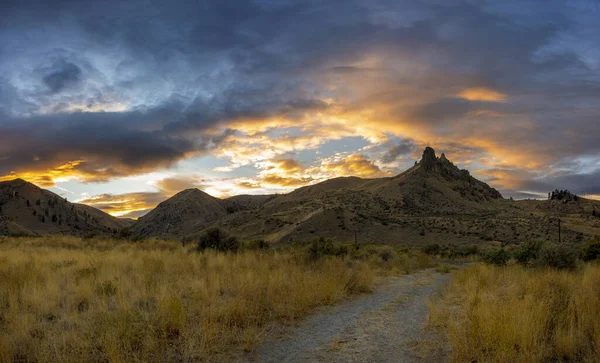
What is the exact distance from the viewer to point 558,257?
15.9 metres

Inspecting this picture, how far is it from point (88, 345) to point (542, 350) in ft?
24.5

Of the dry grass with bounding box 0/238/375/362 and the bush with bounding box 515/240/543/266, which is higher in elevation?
the bush with bounding box 515/240/543/266

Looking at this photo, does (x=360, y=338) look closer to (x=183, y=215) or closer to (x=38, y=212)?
(x=38, y=212)

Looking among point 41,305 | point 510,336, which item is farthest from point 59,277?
point 510,336

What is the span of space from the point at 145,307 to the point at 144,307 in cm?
22

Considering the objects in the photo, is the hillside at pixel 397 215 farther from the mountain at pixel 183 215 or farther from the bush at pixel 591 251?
the bush at pixel 591 251

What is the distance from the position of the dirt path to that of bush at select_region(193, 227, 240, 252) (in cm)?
1335

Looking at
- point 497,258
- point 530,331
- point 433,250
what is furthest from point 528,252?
point 433,250

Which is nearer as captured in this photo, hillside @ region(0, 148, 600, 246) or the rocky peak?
hillside @ region(0, 148, 600, 246)

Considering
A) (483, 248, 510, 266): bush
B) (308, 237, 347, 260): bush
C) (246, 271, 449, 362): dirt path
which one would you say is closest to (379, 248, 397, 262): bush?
(308, 237, 347, 260): bush

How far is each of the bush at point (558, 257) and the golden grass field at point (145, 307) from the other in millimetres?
8810

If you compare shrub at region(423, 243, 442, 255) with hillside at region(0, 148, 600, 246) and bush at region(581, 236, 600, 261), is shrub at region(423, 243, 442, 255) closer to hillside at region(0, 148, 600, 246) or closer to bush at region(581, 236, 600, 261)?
hillside at region(0, 148, 600, 246)

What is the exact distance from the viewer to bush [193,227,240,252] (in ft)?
75.0

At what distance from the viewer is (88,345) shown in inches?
236
